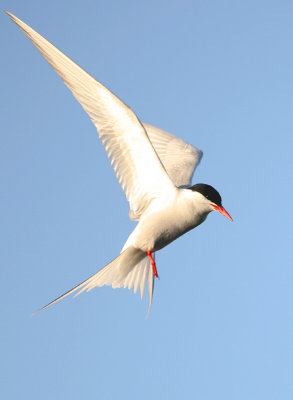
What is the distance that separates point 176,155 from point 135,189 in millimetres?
2285

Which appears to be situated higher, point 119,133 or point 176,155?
point 176,155

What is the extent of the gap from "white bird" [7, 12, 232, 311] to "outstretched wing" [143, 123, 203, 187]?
149cm

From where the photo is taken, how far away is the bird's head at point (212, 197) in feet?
26.3

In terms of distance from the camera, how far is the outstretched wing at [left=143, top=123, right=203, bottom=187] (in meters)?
10.0

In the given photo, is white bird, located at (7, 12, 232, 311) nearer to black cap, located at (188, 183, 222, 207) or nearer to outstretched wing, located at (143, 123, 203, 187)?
black cap, located at (188, 183, 222, 207)

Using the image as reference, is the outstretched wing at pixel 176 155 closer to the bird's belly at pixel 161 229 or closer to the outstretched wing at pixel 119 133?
the outstretched wing at pixel 119 133

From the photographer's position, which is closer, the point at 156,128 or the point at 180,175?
the point at 180,175

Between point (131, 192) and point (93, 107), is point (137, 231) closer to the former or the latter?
point (131, 192)

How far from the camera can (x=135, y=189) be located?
8.44 meters

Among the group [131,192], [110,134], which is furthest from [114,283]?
[110,134]

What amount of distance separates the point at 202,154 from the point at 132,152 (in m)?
2.93

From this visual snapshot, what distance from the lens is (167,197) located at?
8258 mm

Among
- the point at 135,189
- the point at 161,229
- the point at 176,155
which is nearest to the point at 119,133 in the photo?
the point at 135,189

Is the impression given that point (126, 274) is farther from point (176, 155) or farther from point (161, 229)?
point (176, 155)
